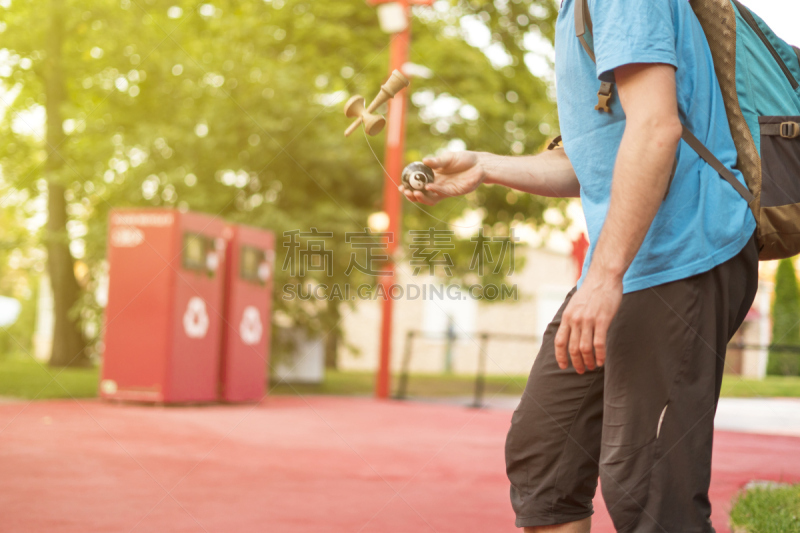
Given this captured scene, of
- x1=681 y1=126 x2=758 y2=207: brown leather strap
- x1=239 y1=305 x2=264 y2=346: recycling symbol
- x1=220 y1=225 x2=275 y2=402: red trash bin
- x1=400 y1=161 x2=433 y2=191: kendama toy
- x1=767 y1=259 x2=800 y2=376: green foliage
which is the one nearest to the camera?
x1=681 y1=126 x2=758 y2=207: brown leather strap

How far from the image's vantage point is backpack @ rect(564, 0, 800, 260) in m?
1.76

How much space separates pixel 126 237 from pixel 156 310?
3.37 ft

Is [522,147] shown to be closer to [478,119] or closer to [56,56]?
[478,119]

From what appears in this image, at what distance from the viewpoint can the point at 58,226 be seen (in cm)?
1811

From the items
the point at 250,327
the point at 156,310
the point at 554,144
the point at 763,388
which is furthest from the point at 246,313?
the point at 763,388

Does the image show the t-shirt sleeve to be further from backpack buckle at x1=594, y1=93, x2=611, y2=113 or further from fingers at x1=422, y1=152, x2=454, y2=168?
fingers at x1=422, y1=152, x2=454, y2=168

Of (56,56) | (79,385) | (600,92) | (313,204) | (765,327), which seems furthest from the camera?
(765,327)

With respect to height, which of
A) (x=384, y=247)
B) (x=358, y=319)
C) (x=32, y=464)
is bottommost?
(x=358, y=319)

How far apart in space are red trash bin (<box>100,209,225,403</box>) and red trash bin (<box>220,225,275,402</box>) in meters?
0.51

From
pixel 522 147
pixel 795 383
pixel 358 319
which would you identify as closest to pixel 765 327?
pixel 358 319

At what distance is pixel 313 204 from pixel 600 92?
12.7 metres

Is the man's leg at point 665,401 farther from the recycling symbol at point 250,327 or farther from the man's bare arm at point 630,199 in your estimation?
the recycling symbol at point 250,327

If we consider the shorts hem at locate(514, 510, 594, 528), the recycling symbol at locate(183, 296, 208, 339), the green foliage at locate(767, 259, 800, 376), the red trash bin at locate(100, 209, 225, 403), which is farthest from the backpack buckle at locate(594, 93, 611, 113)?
the green foliage at locate(767, 259, 800, 376)

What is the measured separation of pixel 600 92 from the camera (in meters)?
1.80
